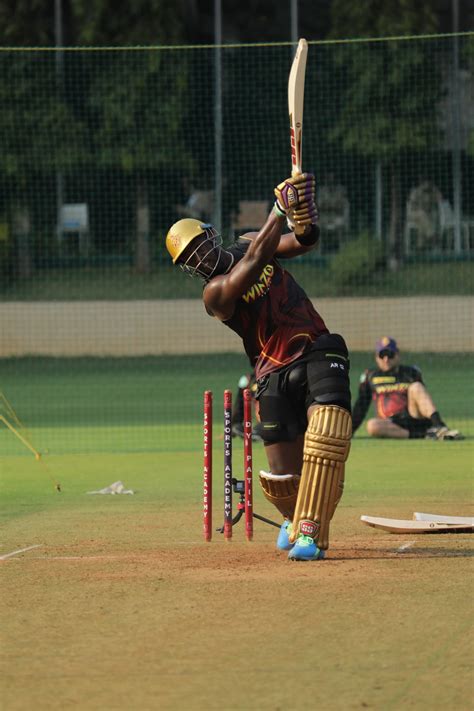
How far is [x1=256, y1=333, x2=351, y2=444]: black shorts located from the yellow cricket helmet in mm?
900

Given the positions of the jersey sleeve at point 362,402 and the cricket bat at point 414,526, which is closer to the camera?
the cricket bat at point 414,526

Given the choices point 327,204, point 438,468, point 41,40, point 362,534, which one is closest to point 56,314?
point 327,204

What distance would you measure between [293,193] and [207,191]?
2394cm

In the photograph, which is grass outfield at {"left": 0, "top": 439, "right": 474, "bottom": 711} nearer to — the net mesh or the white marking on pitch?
the white marking on pitch

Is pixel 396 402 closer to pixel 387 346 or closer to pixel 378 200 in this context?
pixel 387 346

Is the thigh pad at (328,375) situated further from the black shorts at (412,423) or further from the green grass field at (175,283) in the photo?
the green grass field at (175,283)

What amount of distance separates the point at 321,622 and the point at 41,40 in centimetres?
3039

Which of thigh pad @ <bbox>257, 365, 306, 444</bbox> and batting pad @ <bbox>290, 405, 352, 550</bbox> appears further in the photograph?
thigh pad @ <bbox>257, 365, 306, 444</bbox>

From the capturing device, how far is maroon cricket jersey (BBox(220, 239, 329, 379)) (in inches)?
311

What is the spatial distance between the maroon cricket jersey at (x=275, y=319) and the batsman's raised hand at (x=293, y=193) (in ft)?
1.60

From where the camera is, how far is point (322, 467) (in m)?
7.62

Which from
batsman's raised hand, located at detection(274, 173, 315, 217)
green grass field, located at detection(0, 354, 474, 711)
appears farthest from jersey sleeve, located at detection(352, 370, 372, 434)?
batsman's raised hand, located at detection(274, 173, 315, 217)

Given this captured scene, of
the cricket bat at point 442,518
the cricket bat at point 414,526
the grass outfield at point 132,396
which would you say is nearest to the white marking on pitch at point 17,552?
the cricket bat at point 414,526

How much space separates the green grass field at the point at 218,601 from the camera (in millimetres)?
5086
